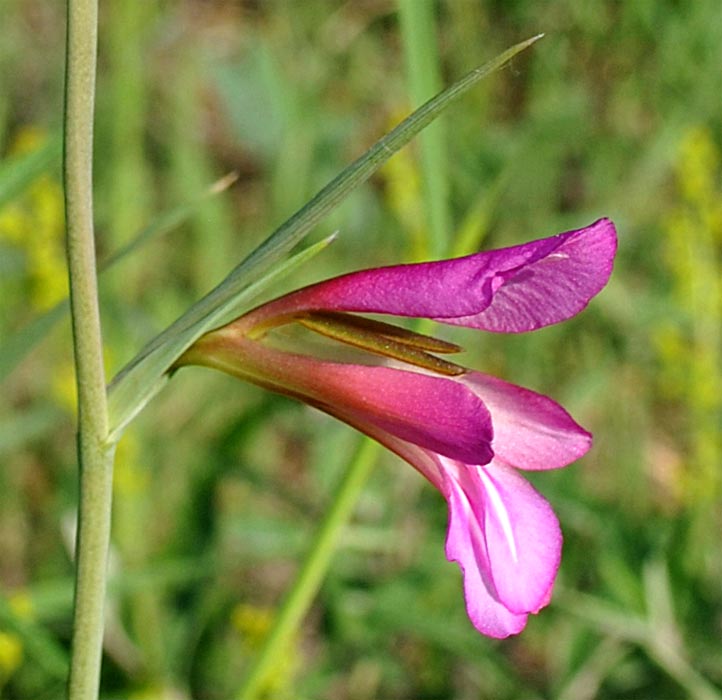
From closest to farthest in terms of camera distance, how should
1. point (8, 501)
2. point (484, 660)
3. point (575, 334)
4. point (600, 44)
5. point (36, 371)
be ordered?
point (484, 660) < point (8, 501) < point (36, 371) < point (575, 334) < point (600, 44)

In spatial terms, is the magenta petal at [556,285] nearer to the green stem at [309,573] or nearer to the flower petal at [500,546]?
the flower petal at [500,546]

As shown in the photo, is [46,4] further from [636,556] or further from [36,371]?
[636,556]

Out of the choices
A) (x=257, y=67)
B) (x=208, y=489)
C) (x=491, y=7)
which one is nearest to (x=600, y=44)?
(x=491, y=7)

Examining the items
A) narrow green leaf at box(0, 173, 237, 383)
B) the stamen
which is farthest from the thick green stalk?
the stamen

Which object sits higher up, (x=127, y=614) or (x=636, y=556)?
(x=127, y=614)

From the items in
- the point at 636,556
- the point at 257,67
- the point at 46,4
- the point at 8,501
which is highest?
the point at 46,4

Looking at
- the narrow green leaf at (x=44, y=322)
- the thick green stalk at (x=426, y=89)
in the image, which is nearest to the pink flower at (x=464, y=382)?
the narrow green leaf at (x=44, y=322)

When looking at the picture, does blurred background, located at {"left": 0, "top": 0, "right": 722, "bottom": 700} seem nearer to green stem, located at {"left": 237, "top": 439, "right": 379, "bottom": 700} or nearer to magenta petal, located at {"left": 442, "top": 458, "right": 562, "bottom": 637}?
green stem, located at {"left": 237, "top": 439, "right": 379, "bottom": 700}
